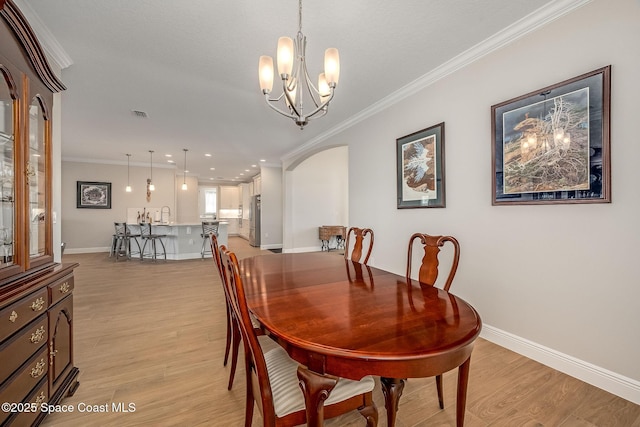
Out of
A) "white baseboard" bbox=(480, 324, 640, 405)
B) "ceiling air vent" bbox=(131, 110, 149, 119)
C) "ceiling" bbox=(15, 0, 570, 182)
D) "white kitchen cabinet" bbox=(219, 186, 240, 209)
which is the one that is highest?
"ceiling air vent" bbox=(131, 110, 149, 119)

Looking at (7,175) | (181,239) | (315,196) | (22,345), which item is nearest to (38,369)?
(22,345)

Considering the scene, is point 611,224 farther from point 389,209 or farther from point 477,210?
point 389,209

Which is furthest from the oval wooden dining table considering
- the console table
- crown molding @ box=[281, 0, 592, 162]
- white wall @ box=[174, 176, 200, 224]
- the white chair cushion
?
white wall @ box=[174, 176, 200, 224]

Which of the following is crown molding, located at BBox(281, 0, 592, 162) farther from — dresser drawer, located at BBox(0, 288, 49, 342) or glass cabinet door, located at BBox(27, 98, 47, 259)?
dresser drawer, located at BBox(0, 288, 49, 342)

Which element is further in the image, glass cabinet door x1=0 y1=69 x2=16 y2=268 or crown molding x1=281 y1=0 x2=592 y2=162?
crown molding x1=281 y1=0 x2=592 y2=162

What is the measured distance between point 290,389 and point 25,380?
4.19 feet

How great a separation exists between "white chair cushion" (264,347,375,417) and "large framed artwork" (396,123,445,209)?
2182mm

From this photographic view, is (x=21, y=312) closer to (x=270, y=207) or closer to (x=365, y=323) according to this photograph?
(x=365, y=323)

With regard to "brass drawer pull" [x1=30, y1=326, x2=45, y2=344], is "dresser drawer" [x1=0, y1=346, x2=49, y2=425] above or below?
below

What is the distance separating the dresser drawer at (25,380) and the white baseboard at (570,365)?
314cm

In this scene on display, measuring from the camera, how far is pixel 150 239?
6652 mm

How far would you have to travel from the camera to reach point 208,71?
9.11 ft

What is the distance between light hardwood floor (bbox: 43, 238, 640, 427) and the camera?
153 centimetres

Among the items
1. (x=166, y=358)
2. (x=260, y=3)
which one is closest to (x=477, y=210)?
(x=260, y=3)
